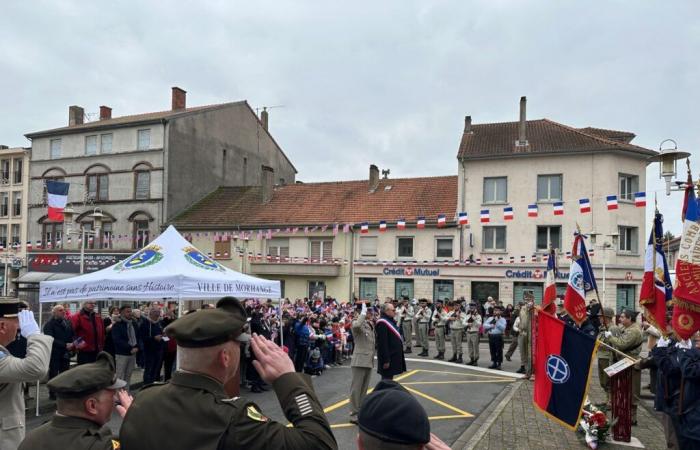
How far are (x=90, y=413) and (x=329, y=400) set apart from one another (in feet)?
30.3

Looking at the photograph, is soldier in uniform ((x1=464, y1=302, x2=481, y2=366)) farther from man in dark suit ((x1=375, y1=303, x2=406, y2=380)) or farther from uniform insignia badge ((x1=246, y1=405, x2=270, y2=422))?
uniform insignia badge ((x1=246, y1=405, x2=270, y2=422))

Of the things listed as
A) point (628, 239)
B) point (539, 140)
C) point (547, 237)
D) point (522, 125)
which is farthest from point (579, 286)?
point (522, 125)

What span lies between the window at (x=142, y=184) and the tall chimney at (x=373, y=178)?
15.5m

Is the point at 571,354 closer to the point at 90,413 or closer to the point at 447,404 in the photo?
the point at 447,404

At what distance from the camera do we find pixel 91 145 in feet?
135

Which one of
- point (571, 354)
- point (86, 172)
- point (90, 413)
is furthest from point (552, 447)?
point (86, 172)

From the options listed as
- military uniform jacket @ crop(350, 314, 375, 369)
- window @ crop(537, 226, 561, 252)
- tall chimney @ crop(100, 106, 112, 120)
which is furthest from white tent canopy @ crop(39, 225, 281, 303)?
tall chimney @ crop(100, 106, 112, 120)

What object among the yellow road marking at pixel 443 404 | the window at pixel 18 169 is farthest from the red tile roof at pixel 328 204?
the yellow road marking at pixel 443 404

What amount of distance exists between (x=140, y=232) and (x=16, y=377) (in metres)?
37.5

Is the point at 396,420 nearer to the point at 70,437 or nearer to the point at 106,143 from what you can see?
the point at 70,437

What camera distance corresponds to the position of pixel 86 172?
4094cm

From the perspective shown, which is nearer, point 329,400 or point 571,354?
point 571,354

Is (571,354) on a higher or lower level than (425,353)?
higher

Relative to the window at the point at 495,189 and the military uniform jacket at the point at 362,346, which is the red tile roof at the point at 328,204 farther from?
the military uniform jacket at the point at 362,346
